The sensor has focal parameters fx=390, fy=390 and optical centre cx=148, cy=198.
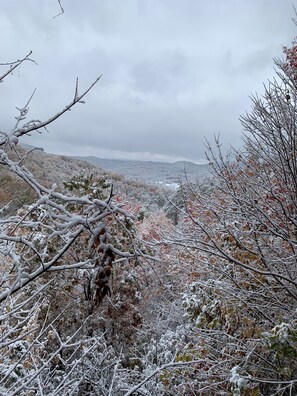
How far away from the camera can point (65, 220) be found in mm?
1236

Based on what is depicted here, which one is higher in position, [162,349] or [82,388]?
[162,349]

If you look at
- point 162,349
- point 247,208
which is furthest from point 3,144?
point 162,349

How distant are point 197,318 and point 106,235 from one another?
17.6 ft

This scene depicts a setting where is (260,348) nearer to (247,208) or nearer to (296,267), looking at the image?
(296,267)

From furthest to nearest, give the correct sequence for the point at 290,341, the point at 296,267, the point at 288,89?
the point at 288,89 < the point at 296,267 < the point at 290,341

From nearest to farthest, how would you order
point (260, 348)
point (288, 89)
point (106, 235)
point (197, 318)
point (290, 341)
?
point (106, 235)
point (290, 341)
point (260, 348)
point (197, 318)
point (288, 89)

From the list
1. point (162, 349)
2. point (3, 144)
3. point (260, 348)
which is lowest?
point (162, 349)

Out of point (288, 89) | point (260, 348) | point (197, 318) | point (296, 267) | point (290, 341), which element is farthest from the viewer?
point (288, 89)

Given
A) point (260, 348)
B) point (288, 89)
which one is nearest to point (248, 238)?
point (260, 348)

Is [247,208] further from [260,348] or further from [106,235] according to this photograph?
[106,235]

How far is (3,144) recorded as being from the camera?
1.53 meters

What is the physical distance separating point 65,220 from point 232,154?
6073mm

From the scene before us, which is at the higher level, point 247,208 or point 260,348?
point 247,208

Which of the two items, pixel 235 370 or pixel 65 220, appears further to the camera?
pixel 235 370
